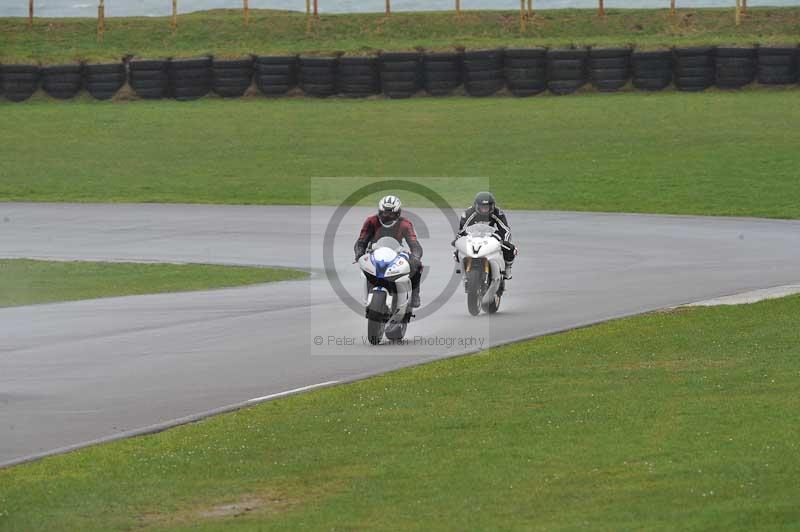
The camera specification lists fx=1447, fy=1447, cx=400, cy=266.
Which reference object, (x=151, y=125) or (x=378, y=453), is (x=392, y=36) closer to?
(x=151, y=125)

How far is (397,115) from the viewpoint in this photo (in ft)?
138

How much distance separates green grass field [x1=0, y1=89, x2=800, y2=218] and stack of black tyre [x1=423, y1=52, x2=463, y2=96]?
627 mm

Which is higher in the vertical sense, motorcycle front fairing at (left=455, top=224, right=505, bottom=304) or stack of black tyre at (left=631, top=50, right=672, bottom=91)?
stack of black tyre at (left=631, top=50, right=672, bottom=91)

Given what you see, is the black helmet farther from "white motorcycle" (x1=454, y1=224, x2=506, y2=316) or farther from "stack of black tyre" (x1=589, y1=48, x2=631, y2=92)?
"stack of black tyre" (x1=589, y1=48, x2=631, y2=92)

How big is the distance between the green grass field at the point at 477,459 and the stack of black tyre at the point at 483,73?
31135 millimetres

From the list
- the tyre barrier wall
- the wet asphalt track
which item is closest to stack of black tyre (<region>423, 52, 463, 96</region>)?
the tyre barrier wall

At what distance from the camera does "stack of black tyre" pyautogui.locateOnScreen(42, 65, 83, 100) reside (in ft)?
152

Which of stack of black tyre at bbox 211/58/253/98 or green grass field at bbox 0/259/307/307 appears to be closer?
green grass field at bbox 0/259/307/307

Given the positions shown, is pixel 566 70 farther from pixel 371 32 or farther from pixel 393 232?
pixel 393 232

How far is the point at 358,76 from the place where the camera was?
4441cm

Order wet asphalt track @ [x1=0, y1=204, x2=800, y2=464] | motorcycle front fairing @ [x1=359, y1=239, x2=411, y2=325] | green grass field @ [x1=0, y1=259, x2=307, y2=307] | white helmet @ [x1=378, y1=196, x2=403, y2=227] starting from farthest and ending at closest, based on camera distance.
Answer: green grass field @ [x1=0, y1=259, x2=307, y2=307] → white helmet @ [x1=378, y1=196, x2=403, y2=227] → motorcycle front fairing @ [x1=359, y1=239, x2=411, y2=325] → wet asphalt track @ [x1=0, y1=204, x2=800, y2=464]

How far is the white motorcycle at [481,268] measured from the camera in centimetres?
1678

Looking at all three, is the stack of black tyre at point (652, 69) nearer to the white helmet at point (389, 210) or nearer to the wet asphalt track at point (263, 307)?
the wet asphalt track at point (263, 307)

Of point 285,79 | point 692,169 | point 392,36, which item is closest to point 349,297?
point 692,169
